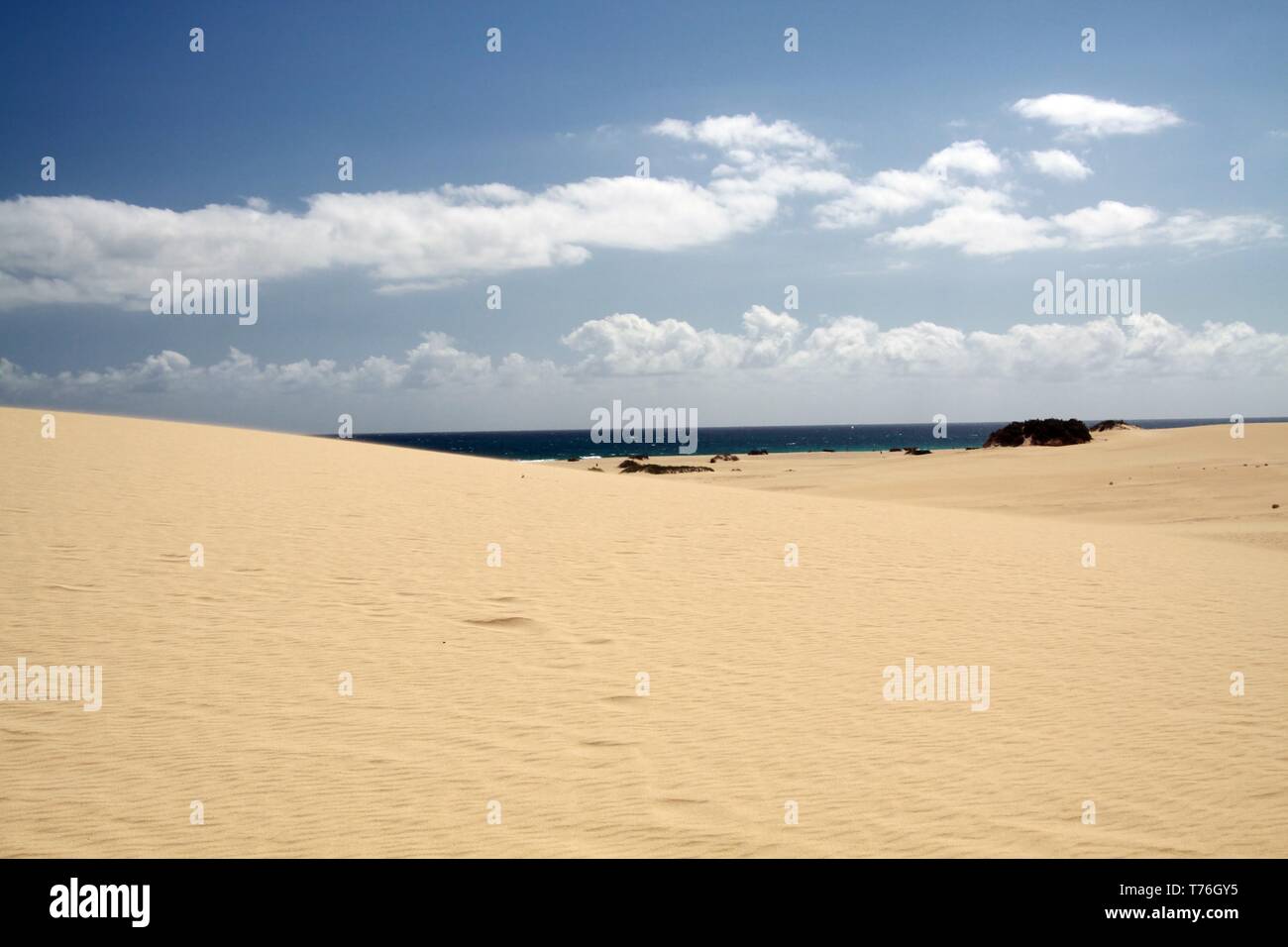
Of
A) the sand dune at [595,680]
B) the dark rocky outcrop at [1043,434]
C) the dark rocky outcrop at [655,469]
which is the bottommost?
the sand dune at [595,680]

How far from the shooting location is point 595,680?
8.88 meters

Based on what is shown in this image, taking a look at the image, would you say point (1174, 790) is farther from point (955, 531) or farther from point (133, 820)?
point (955, 531)

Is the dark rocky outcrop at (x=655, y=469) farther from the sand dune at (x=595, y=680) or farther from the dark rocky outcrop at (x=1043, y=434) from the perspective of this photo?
the sand dune at (x=595, y=680)

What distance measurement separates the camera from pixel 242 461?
22.2 metres

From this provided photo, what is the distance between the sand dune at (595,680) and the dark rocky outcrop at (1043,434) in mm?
38867

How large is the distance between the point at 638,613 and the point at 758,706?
3523 mm

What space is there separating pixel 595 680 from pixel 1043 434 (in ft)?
181

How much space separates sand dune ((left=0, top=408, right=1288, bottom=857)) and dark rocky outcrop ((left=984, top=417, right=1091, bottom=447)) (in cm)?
3887

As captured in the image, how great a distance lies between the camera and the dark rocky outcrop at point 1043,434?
182ft

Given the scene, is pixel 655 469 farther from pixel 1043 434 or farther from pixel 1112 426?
pixel 1112 426

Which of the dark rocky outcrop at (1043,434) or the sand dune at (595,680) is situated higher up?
the dark rocky outcrop at (1043,434)

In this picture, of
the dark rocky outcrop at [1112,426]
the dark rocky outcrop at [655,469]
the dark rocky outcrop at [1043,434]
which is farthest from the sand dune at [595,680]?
the dark rocky outcrop at [1112,426]

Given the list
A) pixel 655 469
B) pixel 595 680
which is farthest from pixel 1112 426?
pixel 595 680

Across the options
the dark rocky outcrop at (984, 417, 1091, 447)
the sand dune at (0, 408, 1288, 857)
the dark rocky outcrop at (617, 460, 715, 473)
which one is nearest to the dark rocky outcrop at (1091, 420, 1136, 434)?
the dark rocky outcrop at (984, 417, 1091, 447)
